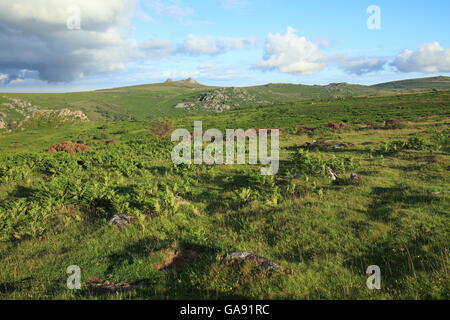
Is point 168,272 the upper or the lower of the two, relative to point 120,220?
lower

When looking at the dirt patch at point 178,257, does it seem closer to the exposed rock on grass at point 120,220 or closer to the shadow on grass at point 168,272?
the shadow on grass at point 168,272

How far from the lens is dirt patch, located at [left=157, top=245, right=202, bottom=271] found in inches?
269

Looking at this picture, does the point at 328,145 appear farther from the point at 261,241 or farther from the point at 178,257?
the point at 178,257

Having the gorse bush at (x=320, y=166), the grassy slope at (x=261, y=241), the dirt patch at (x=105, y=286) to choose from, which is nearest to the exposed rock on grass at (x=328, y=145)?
the gorse bush at (x=320, y=166)

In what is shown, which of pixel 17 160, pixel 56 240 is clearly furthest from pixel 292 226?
pixel 17 160

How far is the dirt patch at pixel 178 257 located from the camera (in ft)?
22.4

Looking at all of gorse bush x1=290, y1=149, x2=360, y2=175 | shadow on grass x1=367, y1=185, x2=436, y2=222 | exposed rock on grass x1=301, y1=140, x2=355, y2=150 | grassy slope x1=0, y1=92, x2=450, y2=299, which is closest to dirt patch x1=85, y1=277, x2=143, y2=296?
grassy slope x1=0, y1=92, x2=450, y2=299

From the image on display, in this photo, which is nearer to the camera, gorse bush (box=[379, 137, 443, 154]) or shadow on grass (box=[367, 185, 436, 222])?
shadow on grass (box=[367, 185, 436, 222])

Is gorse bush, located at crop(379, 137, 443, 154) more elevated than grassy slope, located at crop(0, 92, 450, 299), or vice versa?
gorse bush, located at crop(379, 137, 443, 154)

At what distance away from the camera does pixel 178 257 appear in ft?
23.9

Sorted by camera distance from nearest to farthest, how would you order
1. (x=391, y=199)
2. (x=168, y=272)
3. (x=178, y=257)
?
(x=168, y=272), (x=178, y=257), (x=391, y=199)

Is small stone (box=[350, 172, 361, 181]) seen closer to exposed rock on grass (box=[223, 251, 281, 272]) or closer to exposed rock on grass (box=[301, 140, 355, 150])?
exposed rock on grass (box=[223, 251, 281, 272])

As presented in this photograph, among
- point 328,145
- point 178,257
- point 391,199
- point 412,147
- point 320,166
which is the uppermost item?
point 412,147

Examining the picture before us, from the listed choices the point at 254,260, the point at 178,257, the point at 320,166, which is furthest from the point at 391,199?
the point at 178,257
